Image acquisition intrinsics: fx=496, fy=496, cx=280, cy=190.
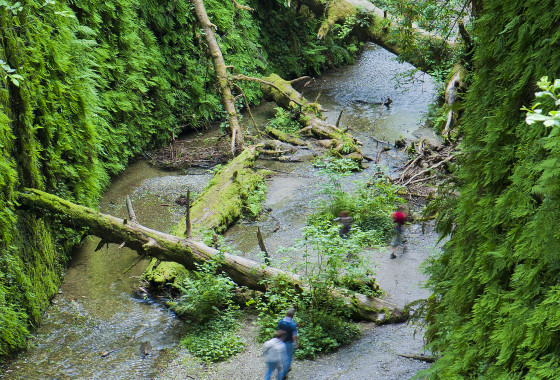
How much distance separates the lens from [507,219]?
3119 mm

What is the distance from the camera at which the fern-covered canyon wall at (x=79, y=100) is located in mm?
8289

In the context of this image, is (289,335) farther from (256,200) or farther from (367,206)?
(256,200)

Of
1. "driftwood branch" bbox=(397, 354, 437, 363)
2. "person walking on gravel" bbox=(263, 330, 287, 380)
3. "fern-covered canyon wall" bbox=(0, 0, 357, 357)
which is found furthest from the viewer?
"fern-covered canyon wall" bbox=(0, 0, 357, 357)

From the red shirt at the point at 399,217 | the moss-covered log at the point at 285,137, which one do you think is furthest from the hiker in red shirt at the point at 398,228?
the moss-covered log at the point at 285,137

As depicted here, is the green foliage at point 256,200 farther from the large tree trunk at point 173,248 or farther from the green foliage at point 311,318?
the green foliage at point 311,318

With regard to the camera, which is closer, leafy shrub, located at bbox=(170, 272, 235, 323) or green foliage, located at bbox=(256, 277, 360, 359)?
green foliage, located at bbox=(256, 277, 360, 359)

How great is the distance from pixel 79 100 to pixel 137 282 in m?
4.06

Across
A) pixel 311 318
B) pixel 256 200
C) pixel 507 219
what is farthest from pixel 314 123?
pixel 507 219

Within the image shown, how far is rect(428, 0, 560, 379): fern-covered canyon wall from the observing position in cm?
248

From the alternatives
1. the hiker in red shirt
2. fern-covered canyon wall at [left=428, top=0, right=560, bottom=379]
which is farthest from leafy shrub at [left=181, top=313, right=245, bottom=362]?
fern-covered canyon wall at [left=428, top=0, right=560, bottom=379]

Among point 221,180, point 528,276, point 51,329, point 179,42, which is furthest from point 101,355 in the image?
point 179,42

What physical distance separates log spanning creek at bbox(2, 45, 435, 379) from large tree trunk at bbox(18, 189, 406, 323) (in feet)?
1.36

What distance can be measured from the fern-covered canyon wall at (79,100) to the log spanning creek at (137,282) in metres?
0.44

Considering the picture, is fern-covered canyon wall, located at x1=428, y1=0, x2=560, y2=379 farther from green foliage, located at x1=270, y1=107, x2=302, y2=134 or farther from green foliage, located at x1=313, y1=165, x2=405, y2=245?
green foliage, located at x1=270, y1=107, x2=302, y2=134
